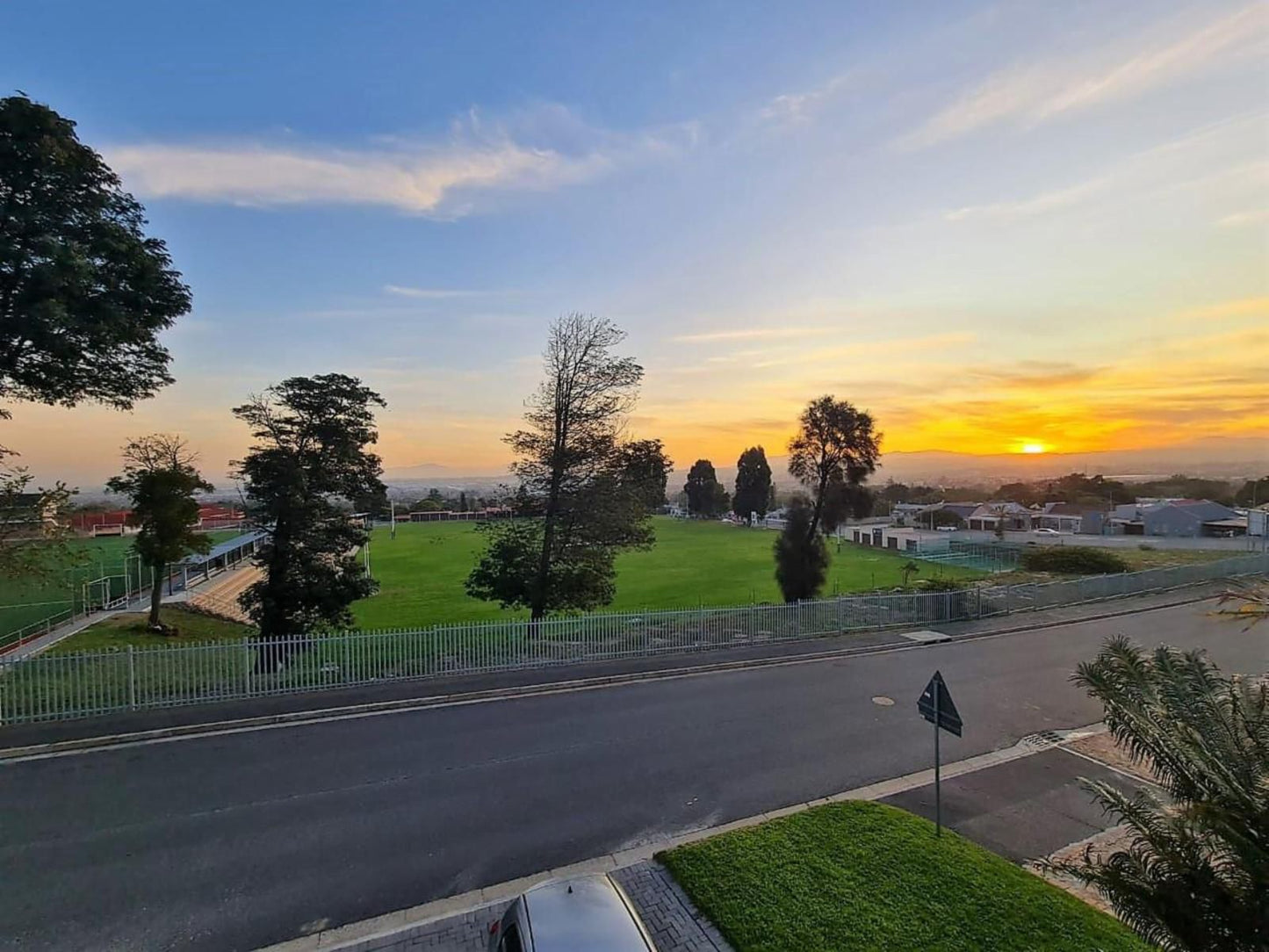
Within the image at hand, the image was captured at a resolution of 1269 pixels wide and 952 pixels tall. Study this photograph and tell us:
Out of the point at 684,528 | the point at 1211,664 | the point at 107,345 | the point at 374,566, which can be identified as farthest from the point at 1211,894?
the point at 684,528

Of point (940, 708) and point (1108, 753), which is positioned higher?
point (940, 708)

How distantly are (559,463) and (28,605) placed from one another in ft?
74.0

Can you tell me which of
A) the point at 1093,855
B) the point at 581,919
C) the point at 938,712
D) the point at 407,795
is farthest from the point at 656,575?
the point at 581,919

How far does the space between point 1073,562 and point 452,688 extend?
36.4m

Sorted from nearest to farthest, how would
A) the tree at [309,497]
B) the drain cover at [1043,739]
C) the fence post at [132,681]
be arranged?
the drain cover at [1043,739] < the fence post at [132,681] < the tree at [309,497]

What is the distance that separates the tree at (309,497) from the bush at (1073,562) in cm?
3619

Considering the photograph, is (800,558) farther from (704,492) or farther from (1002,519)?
(704,492)

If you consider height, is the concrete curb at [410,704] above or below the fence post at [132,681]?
below

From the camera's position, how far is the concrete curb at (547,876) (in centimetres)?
603

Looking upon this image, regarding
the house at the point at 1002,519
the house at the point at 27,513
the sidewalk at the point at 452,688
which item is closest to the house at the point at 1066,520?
the house at the point at 1002,519

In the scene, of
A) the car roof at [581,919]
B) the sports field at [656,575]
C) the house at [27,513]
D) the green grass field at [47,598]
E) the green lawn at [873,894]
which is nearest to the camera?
the car roof at [581,919]

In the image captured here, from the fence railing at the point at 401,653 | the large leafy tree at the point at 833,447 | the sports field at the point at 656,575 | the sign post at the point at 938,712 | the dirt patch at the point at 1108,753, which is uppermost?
the large leafy tree at the point at 833,447

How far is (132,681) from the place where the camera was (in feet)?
39.0

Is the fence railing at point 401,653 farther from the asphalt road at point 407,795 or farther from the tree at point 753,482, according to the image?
the tree at point 753,482
